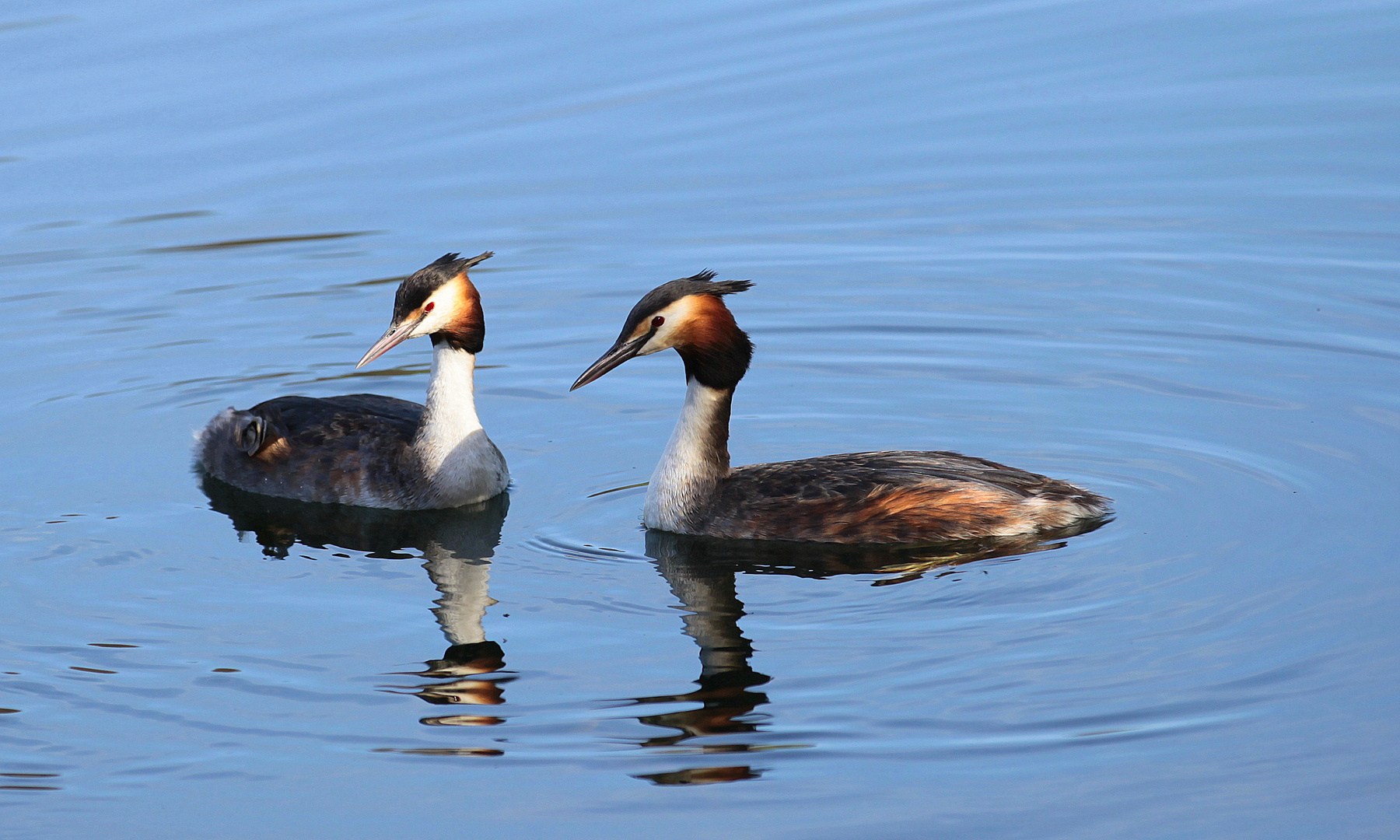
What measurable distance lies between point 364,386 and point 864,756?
6813 millimetres

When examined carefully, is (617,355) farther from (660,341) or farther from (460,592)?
(460,592)

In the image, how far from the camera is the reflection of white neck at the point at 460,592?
8.16 metres

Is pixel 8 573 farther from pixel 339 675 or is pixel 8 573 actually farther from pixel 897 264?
pixel 897 264

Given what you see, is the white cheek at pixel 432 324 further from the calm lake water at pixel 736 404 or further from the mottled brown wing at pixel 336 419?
the calm lake water at pixel 736 404

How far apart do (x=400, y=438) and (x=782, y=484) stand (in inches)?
99.2

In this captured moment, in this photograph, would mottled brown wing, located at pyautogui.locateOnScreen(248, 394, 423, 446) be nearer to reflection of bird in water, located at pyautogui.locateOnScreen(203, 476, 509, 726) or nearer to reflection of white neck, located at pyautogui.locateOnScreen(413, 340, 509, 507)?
reflection of white neck, located at pyautogui.locateOnScreen(413, 340, 509, 507)

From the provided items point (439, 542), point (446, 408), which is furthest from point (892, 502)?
point (446, 408)

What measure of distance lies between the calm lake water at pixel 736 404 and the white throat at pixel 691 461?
196mm

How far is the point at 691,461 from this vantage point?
943 centimetres

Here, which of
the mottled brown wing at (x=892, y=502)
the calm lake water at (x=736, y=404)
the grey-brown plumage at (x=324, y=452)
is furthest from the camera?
the grey-brown plumage at (x=324, y=452)

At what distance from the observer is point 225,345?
1299 cm

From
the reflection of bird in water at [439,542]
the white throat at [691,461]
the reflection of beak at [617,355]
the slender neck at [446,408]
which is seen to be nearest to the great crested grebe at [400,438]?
the slender neck at [446,408]

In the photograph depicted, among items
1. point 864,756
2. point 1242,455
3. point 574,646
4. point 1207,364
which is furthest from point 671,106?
point 864,756

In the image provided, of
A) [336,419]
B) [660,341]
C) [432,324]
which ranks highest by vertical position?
[432,324]
